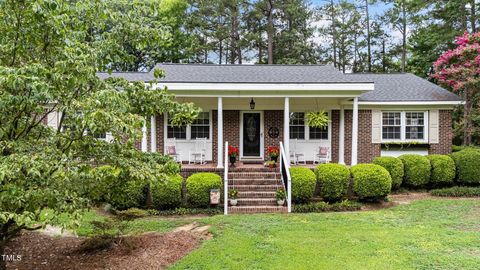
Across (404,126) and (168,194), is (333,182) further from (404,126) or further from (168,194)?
(404,126)

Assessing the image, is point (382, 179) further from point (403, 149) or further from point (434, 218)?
point (403, 149)

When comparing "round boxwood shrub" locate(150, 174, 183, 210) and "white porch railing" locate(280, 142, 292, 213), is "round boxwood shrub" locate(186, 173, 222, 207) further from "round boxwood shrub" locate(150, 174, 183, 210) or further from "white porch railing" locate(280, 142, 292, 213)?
"white porch railing" locate(280, 142, 292, 213)

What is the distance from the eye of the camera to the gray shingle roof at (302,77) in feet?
39.1

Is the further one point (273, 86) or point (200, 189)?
point (273, 86)

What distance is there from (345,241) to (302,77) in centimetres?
749

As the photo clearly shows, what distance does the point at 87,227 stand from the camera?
7445 mm

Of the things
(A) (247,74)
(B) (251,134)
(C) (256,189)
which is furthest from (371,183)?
(A) (247,74)

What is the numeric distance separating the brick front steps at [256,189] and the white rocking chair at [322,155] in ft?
8.38

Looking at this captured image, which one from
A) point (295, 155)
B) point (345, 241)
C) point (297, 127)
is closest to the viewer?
point (345, 241)

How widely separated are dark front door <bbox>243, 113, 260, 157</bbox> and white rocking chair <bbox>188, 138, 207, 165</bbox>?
1.62m

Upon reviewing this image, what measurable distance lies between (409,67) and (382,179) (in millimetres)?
19690

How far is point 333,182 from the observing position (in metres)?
9.23

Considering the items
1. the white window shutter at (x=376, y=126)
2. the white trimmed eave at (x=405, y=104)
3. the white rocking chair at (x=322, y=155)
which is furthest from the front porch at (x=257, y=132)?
the white window shutter at (x=376, y=126)

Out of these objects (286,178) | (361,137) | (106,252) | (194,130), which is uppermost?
(194,130)
